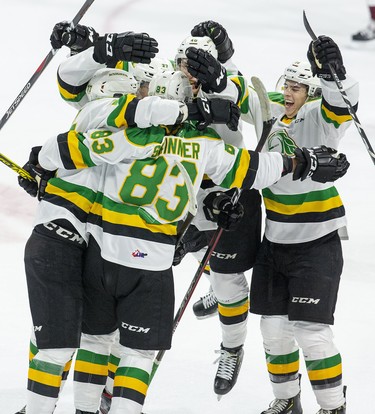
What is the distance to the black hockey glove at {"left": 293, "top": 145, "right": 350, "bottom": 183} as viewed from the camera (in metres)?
3.83

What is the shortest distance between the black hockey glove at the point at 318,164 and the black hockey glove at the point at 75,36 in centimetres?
87

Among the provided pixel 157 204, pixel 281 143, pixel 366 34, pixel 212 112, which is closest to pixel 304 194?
pixel 281 143

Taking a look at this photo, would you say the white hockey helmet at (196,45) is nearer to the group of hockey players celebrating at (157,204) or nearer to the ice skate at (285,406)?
the group of hockey players celebrating at (157,204)

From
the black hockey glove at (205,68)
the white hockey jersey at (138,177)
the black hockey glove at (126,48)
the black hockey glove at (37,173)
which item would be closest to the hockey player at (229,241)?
the black hockey glove at (205,68)

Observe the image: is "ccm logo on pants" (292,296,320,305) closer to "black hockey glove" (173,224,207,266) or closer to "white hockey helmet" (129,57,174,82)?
Result: "black hockey glove" (173,224,207,266)

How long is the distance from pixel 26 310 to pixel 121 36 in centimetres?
170

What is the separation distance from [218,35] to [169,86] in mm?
589

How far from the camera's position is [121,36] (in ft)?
12.3

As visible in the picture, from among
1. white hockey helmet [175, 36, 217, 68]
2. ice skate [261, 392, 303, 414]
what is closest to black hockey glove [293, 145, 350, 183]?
white hockey helmet [175, 36, 217, 68]

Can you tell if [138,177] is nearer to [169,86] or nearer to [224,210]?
[169,86]

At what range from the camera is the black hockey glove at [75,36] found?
13.2 feet

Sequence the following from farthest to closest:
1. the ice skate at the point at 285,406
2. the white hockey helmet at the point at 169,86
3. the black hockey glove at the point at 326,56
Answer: the ice skate at the point at 285,406 → the black hockey glove at the point at 326,56 → the white hockey helmet at the point at 169,86

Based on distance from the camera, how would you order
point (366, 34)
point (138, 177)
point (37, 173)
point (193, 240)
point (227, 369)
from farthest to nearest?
point (366, 34) < point (193, 240) < point (227, 369) < point (37, 173) < point (138, 177)

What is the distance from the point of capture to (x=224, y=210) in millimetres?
3982
